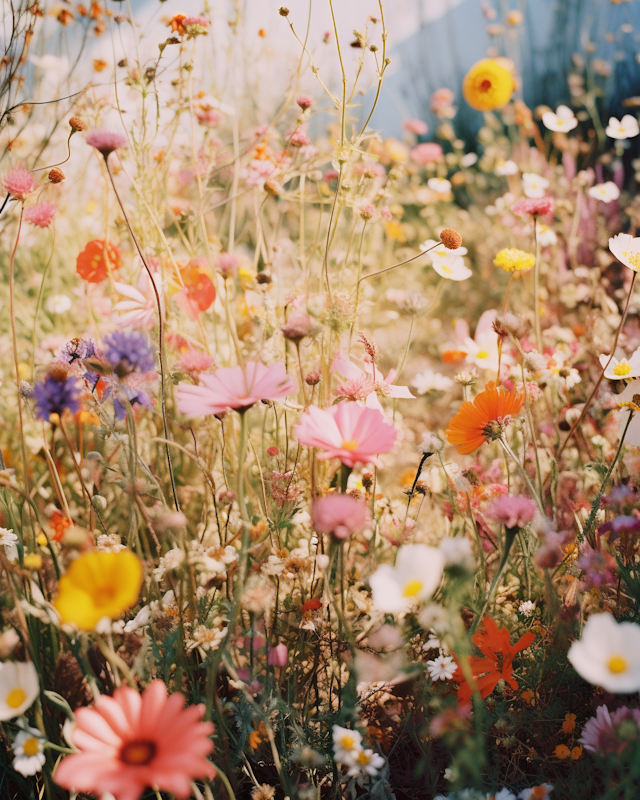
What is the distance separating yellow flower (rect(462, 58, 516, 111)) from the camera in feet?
6.12

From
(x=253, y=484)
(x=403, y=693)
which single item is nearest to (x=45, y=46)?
(x=253, y=484)

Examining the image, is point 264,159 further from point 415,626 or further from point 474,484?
point 415,626

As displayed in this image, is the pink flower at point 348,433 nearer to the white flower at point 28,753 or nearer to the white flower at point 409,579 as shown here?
the white flower at point 409,579

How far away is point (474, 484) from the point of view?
113cm

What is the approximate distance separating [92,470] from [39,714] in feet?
1.65

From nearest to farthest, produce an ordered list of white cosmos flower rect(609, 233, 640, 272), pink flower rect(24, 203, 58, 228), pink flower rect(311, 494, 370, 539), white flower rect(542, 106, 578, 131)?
pink flower rect(311, 494, 370, 539), white cosmos flower rect(609, 233, 640, 272), pink flower rect(24, 203, 58, 228), white flower rect(542, 106, 578, 131)

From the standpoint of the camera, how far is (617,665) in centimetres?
52

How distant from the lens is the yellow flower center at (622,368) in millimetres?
1002

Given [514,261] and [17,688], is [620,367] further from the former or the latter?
[17,688]

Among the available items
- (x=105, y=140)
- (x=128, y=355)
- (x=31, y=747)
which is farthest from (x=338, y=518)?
(x=105, y=140)

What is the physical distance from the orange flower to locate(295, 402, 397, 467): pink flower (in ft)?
0.83

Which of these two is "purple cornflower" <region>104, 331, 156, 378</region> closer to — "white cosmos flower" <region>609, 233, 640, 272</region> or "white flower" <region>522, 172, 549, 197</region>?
"white cosmos flower" <region>609, 233, 640, 272</region>

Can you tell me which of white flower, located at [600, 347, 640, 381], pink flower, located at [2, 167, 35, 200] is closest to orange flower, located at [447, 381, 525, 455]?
white flower, located at [600, 347, 640, 381]

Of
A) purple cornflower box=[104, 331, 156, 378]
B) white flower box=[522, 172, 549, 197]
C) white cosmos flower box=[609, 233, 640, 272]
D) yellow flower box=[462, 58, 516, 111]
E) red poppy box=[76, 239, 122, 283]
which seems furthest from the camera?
yellow flower box=[462, 58, 516, 111]
